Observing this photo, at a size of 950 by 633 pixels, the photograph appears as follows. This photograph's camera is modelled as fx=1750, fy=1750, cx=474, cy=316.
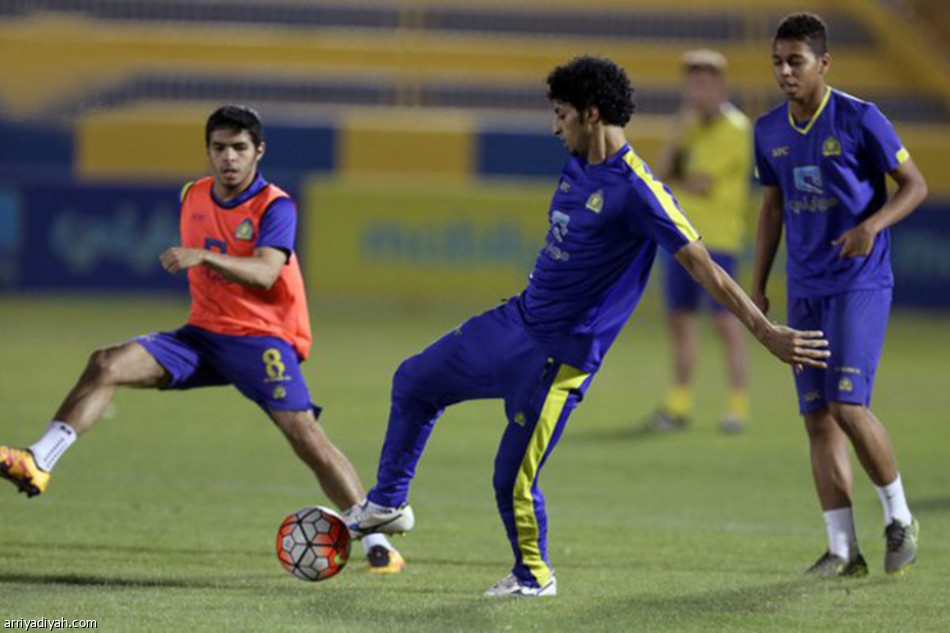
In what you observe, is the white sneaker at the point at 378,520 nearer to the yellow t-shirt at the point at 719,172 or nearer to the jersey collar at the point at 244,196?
the jersey collar at the point at 244,196

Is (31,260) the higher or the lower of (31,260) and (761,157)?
the lower

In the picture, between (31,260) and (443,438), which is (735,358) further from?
(31,260)

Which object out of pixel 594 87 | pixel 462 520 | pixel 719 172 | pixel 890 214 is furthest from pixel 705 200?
pixel 594 87

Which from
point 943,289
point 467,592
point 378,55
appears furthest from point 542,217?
point 467,592

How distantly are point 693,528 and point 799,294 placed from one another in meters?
1.70

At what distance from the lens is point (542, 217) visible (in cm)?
2245

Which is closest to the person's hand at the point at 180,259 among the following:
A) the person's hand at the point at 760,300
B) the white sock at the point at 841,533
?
the person's hand at the point at 760,300

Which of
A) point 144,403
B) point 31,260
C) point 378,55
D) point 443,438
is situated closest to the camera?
point 443,438

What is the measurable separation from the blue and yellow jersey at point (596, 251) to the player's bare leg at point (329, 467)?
1.28 m

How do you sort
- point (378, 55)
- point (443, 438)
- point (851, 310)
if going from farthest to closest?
point (378, 55)
point (443, 438)
point (851, 310)

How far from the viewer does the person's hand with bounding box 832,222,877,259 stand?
297 inches

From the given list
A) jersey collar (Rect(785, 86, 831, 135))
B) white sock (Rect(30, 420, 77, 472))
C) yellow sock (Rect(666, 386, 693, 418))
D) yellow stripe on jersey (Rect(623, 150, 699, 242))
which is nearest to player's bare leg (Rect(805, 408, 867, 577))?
jersey collar (Rect(785, 86, 831, 135))

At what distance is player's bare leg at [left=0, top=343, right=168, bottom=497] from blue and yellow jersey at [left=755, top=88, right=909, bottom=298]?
2946mm

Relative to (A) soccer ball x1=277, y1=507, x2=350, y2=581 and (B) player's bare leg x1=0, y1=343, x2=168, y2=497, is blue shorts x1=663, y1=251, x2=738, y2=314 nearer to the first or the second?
(B) player's bare leg x1=0, y1=343, x2=168, y2=497
